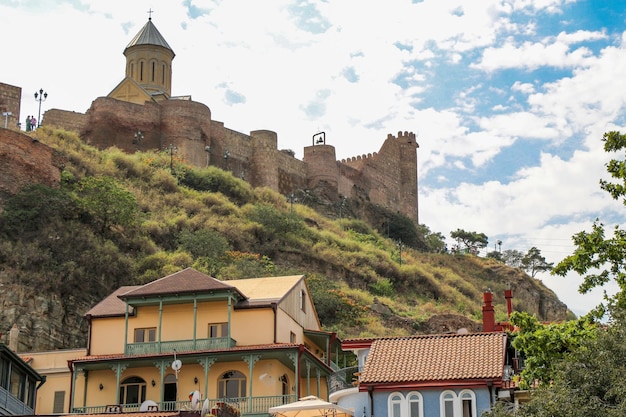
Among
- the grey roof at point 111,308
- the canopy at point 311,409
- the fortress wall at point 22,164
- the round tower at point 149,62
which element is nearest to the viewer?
the canopy at point 311,409

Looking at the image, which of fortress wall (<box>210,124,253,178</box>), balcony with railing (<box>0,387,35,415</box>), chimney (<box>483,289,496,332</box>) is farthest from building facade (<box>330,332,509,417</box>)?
fortress wall (<box>210,124,253,178</box>)

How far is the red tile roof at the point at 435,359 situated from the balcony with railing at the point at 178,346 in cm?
622

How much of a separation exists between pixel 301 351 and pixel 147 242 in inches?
938

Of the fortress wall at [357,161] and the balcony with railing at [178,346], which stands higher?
the fortress wall at [357,161]

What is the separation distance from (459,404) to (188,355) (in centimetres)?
1040

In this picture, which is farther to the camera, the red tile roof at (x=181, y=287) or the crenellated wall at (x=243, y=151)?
the crenellated wall at (x=243, y=151)

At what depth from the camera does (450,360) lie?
3119 cm

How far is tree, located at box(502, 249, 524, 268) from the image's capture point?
101 m

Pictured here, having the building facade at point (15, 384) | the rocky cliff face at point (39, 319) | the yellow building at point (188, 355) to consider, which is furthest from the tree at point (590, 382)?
the rocky cliff face at point (39, 319)

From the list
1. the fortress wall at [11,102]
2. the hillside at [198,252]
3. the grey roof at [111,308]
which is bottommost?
the grey roof at [111,308]

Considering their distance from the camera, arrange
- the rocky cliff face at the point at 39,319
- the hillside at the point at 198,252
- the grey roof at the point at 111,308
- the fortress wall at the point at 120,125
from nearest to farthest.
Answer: the grey roof at the point at 111,308 → the rocky cliff face at the point at 39,319 → the hillside at the point at 198,252 → the fortress wall at the point at 120,125

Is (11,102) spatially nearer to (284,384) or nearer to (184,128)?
(184,128)

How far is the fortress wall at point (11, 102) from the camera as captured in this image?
212 feet

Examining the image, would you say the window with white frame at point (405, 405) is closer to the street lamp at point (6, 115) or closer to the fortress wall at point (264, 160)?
the street lamp at point (6, 115)
